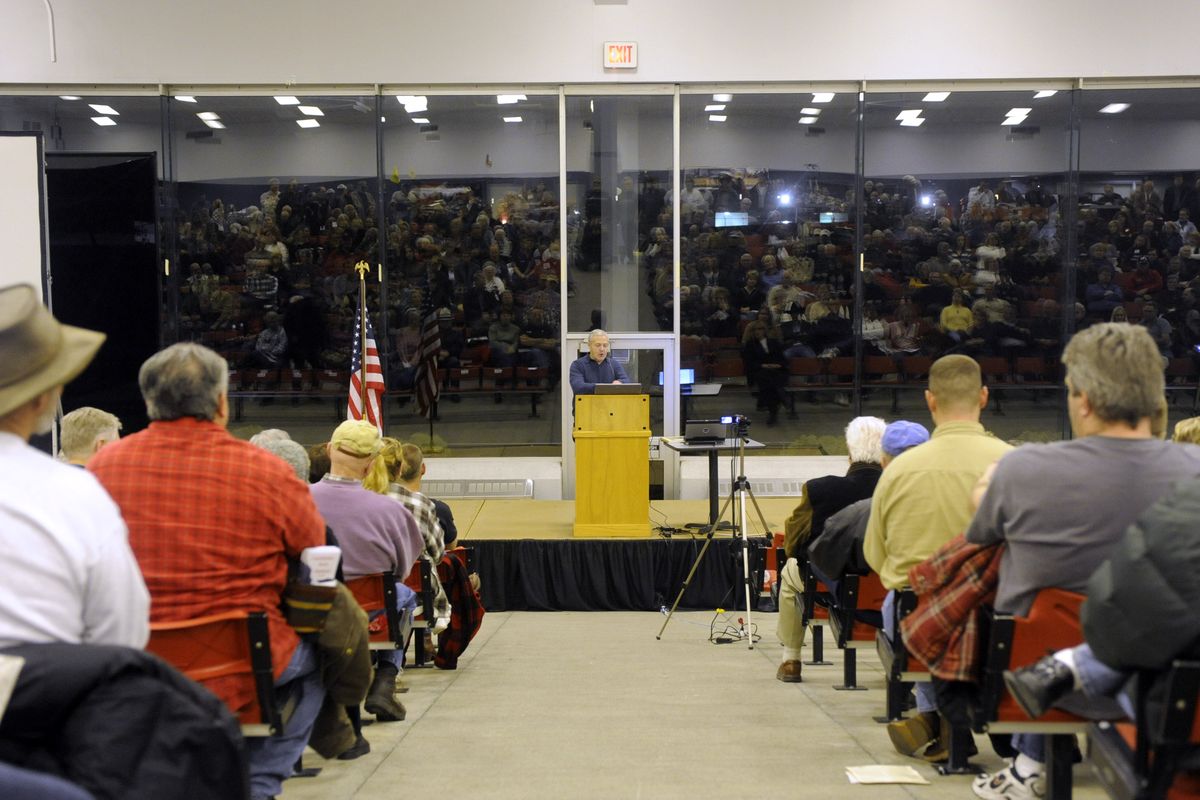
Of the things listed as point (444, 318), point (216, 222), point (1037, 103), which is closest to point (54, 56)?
point (216, 222)

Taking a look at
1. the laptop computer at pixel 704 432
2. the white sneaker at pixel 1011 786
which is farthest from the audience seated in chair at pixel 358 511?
the laptop computer at pixel 704 432

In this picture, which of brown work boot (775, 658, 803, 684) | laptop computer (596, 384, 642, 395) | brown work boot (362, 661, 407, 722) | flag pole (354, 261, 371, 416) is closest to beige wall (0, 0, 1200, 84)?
flag pole (354, 261, 371, 416)

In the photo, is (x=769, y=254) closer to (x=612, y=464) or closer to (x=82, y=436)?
(x=612, y=464)

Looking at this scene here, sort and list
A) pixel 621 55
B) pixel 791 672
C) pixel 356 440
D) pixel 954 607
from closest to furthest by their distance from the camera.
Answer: pixel 954 607, pixel 356 440, pixel 791 672, pixel 621 55

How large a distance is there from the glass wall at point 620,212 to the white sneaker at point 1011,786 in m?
7.46

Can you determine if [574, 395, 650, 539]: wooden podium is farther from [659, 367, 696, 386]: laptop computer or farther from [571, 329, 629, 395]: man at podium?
[659, 367, 696, 386]: laptop computer

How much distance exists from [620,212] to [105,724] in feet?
29.8

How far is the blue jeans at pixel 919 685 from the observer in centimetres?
396

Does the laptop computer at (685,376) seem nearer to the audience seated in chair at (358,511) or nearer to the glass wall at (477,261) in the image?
the glass wall at (477,261)

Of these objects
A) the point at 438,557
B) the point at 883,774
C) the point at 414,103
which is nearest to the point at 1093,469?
the point at 883,774

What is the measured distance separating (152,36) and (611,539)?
5895 millimetres

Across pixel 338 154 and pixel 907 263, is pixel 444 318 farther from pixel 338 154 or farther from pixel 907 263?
pixel 907 263

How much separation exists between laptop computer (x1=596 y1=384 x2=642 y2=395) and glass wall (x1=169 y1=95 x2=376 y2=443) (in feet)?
10.3

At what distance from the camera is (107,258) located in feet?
34.3
